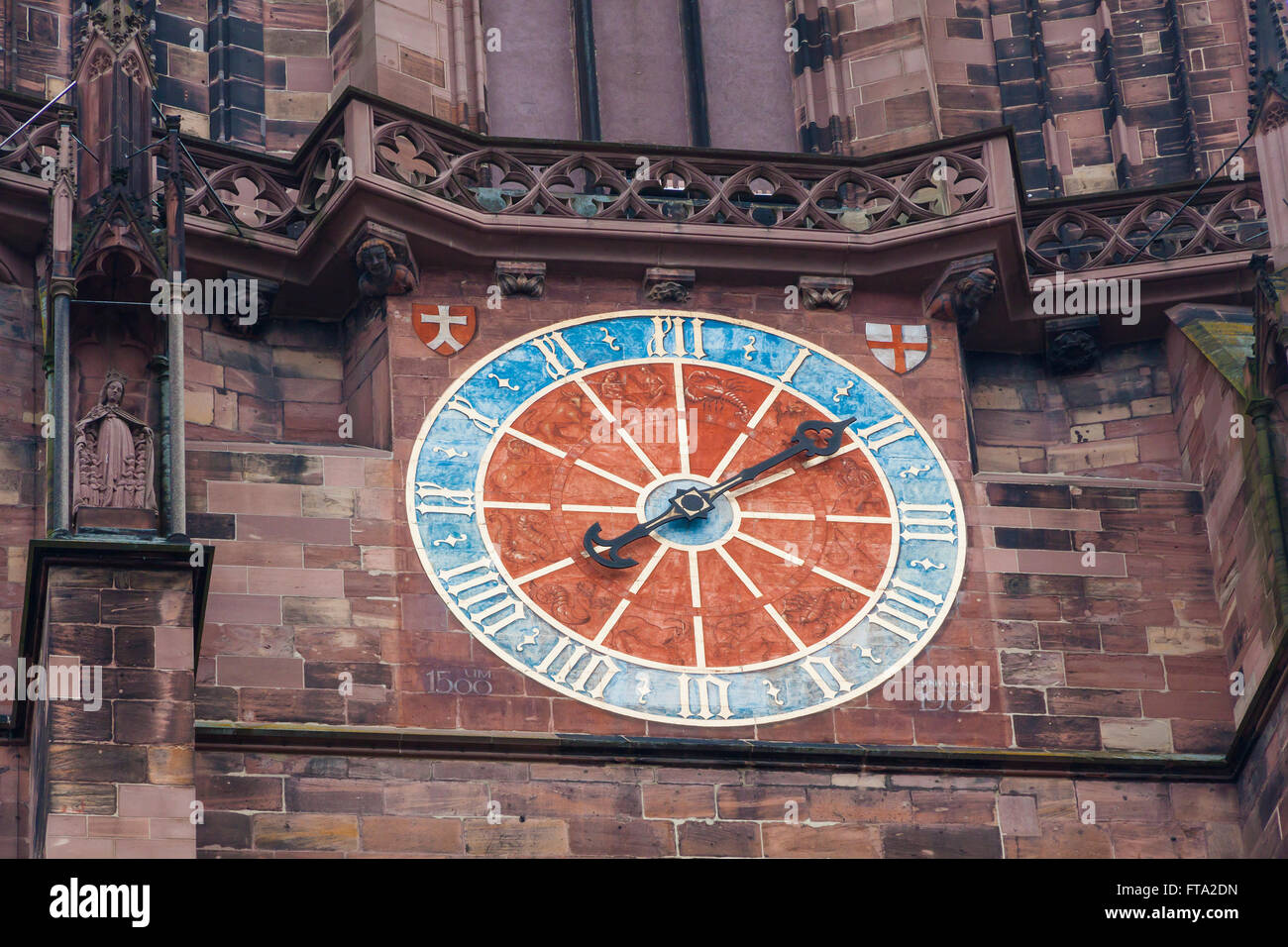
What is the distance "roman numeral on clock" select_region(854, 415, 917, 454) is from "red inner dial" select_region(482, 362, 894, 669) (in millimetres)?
95

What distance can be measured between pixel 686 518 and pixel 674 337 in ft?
4.26

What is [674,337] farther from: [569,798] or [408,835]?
[408,835]

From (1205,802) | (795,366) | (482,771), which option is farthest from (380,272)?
(1205,802)

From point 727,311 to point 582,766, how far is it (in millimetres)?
3344

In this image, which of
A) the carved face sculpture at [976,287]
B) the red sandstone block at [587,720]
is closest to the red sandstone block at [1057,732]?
the red sandstone block at [587,720]

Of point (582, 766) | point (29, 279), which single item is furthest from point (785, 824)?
point (29, 279)

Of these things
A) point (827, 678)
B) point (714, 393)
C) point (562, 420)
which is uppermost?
point (714, 393)

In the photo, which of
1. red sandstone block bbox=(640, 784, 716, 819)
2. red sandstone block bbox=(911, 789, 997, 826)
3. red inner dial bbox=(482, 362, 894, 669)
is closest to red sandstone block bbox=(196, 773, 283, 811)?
red sandstone block bbox=(640, 784, 716, 819)

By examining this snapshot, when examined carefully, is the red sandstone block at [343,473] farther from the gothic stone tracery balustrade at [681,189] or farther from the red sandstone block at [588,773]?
the red sandstone block at [588,773]

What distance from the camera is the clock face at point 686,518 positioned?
22.4 m

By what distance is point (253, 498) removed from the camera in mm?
22531

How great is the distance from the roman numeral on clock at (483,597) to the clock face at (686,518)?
0.01 meters

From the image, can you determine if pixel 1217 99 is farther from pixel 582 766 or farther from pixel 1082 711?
pixel 582 766

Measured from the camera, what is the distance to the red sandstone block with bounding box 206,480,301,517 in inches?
885
